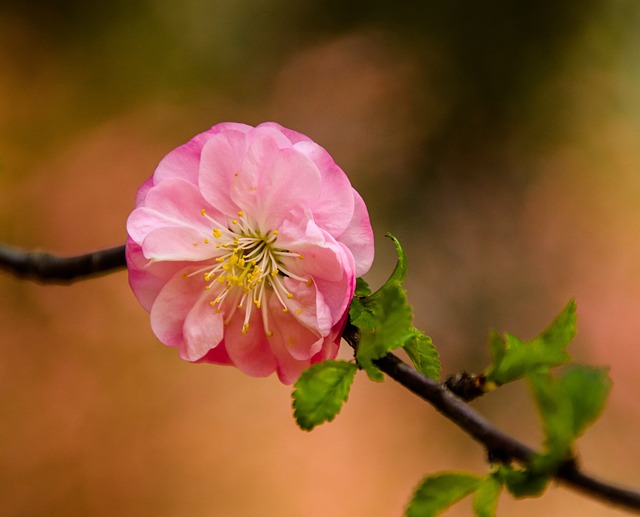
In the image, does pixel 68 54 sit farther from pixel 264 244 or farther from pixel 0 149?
pixel 264 244

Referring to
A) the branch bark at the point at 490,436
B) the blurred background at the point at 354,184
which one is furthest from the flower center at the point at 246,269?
the blurred background at the point at 354,184

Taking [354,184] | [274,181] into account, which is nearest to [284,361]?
[274,181]

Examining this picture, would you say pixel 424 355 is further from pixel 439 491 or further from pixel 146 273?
pixel 146 273

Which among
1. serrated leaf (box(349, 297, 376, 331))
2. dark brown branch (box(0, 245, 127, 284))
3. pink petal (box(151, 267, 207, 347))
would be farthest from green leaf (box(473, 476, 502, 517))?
dark brown branch (box(0, 245, 127, 284))

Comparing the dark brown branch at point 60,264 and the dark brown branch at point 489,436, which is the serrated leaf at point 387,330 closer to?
the dark brown branch at point 489,436

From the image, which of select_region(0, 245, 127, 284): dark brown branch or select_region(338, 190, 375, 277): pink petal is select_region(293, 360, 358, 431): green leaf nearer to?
select_region(338, 190, 375, 277): pink petal

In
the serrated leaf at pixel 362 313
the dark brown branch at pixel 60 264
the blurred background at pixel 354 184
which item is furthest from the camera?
the blurred background at pixel 354 184

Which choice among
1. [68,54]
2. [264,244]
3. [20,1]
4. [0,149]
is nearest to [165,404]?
[0,149]
